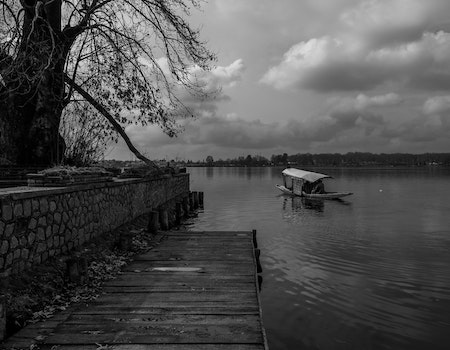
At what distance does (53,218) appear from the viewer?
7.95 m

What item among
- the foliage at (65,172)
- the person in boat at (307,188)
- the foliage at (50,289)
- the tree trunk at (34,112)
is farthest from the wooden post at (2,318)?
the person in boat at (307,188)

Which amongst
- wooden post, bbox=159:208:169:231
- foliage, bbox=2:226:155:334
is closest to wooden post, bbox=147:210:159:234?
wooden post, bbox=159:208:169:231

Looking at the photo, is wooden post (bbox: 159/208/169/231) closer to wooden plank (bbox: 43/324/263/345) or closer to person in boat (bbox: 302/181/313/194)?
wooden plank (bbox: 43/324/263/345)

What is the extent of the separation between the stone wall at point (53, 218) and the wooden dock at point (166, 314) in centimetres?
130

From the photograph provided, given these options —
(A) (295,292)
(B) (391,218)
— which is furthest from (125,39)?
(B) (391,218)

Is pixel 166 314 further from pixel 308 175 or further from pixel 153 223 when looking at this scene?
pixel 308 175

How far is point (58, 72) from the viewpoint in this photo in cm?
1409

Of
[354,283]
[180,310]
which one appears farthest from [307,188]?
[180,310]

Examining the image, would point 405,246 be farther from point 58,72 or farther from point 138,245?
point 58,72

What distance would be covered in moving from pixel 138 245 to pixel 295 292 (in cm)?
479

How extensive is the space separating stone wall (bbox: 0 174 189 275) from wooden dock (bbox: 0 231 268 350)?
130 centimetres

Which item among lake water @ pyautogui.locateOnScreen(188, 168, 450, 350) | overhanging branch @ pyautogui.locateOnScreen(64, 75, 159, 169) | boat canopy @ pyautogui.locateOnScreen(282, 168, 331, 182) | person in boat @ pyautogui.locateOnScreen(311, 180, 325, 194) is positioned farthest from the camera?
person in boat @ pyautogui.locateOnScreen(311, 180, 325, 194)

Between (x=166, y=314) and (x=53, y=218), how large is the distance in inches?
128

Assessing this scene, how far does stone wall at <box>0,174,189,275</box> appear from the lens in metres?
6.34
